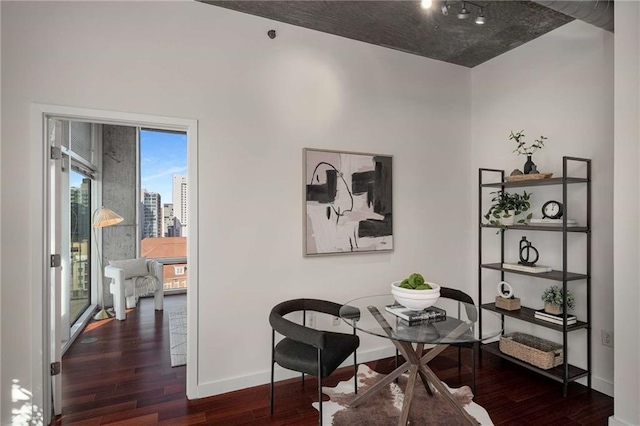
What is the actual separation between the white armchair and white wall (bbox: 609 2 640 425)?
5311 millimetres

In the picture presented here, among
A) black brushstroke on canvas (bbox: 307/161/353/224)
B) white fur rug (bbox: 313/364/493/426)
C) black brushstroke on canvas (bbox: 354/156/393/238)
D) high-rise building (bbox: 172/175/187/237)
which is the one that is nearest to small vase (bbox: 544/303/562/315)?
white fur rug (bbox: 313/364/493/426)

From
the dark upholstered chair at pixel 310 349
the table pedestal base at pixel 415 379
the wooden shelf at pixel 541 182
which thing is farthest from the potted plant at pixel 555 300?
the dark upholstered chair at pixel 310 349

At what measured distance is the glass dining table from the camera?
2158 mm

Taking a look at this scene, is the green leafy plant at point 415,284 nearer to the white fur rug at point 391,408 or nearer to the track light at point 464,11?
the white fur rug at point 391,408

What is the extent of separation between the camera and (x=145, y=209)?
20.6 feet

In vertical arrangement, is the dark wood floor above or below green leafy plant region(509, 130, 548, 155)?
below

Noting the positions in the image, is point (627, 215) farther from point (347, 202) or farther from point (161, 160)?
point (161, 160)

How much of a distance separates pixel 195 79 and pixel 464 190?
3050 millimetres

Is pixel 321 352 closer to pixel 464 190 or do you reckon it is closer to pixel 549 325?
pixel 549 325

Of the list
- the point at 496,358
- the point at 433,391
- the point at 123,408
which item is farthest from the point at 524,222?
the point at 123,408

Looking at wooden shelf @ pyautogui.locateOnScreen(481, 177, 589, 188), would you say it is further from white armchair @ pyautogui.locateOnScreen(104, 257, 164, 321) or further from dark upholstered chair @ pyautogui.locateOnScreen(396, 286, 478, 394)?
white armchair @ pyautogui.locateOnScreen(104, 257, 164, 321)

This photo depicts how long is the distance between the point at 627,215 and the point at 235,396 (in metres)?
3.12

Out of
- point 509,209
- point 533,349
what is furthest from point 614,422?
point 509,209

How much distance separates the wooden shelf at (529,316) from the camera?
→ 2905 mm
